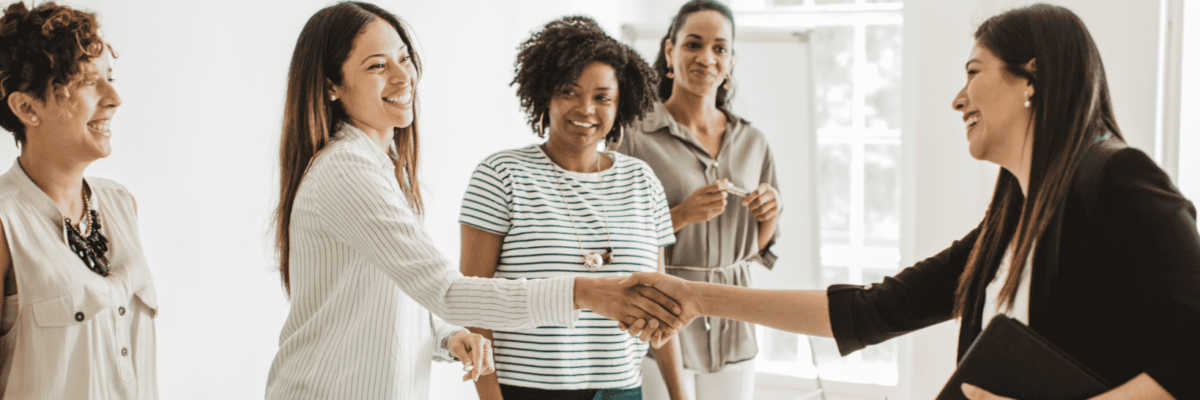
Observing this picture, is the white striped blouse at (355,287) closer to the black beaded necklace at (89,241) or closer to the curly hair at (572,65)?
the black beaded necklace at (89,241)

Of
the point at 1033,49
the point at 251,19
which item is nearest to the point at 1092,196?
the point at 1033,49

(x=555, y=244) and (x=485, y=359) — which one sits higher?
(x=555, y=244)

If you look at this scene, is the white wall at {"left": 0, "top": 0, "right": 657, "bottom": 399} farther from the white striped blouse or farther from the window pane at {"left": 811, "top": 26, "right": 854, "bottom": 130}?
the window pane at {"left": 811, "top": 26, "right": 854, "bottom": 130}

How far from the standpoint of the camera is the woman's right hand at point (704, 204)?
2.09 m

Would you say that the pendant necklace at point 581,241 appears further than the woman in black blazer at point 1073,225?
Yes

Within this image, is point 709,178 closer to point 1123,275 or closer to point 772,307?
point 772,307

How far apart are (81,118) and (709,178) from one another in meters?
1.57

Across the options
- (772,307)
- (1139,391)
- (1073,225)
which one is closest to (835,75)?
(772,307)

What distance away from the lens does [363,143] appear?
1315 millimetres

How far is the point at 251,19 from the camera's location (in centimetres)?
188

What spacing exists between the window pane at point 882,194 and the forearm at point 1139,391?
309 cm

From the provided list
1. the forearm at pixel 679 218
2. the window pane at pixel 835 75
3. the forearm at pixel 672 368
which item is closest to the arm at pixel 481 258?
the forearm at pixel 672 368

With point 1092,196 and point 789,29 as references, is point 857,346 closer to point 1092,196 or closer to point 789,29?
point 1092,196

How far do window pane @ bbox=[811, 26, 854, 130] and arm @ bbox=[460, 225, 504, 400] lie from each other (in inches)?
109
